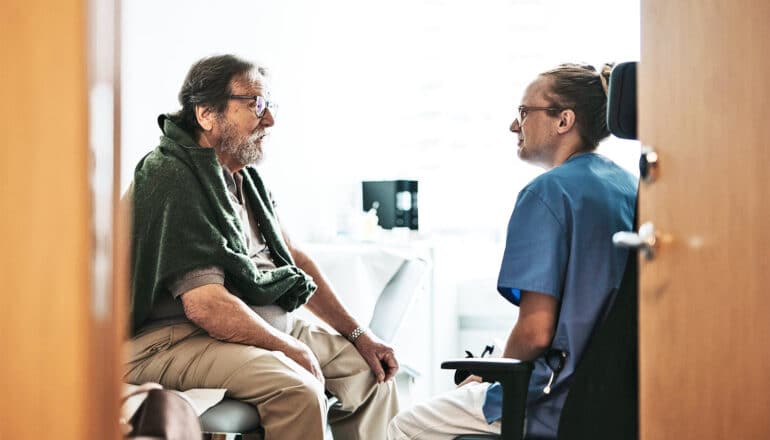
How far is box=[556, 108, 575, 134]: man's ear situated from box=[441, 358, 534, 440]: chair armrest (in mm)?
653

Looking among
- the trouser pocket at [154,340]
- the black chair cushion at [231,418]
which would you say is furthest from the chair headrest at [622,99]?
the trouser pocket at [154,340]

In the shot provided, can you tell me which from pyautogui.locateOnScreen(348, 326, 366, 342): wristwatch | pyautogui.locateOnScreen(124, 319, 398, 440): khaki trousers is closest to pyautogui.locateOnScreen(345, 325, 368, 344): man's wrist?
pyautogui.locateOnScreen(348, 326, 366, 342): wristwatch

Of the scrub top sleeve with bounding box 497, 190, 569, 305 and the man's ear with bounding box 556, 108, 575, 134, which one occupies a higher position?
the man's ear with bounding box 556, 108, 575, 134

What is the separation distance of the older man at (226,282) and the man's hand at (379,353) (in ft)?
0.04

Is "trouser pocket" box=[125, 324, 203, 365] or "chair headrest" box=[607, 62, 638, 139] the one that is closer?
"chair headrest" box=[607, 62, 638, 139]

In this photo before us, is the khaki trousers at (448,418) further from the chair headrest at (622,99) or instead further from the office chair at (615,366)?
the chair headrest at (622,99)

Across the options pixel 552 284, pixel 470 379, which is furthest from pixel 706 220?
pixel 470 379

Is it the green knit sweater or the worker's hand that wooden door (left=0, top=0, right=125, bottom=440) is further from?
the worker's hand

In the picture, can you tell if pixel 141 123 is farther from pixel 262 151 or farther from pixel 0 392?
pixel 0 392

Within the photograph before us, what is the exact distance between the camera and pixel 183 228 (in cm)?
218

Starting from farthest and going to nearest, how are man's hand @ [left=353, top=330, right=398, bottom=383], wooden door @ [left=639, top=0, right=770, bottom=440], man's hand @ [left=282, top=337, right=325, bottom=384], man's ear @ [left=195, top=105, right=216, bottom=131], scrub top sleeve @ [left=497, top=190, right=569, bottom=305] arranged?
man's hand @ [left=353, top=330, right=398, bottom=383] → man's ear @ [left=195, top=105, right=216, bottom=131] → man's hand @ [left=282, top=337, right=325, bottom=384] → scrub top sleeve @ [left=497, top=190, right=569, bottom=305] → wooden door @ [left=639, top=0, right=770, bottom=440]

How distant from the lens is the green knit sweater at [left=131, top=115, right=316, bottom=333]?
216 centimetres

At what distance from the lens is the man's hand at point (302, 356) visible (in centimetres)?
227

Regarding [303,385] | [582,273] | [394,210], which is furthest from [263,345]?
[394,210]
